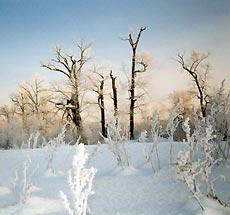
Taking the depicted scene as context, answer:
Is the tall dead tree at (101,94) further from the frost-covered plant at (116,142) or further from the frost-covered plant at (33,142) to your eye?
the frost-covered plant at (116,142)

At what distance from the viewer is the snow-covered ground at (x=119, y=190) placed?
3.09 metres

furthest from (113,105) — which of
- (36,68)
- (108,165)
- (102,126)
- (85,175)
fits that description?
(85,175)

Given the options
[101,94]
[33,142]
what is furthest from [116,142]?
[33,142]

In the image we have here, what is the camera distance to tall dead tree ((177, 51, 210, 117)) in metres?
4.89

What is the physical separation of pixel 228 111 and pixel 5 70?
3071 mm

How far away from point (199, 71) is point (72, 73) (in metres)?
3.38

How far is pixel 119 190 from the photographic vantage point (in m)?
3.74

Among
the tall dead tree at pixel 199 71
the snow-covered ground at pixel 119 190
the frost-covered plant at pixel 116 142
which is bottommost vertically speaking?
the snow-covered ground at pixel 119 190

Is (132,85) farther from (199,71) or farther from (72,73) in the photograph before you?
(199,71)

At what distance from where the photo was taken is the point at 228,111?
4383 mm

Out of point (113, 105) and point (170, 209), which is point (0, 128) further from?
point (170, 209)

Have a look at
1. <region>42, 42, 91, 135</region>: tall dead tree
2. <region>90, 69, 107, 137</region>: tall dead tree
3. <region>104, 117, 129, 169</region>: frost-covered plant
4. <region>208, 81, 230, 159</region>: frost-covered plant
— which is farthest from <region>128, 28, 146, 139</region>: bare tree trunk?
<region>208, 81, 230, 159</region>: frost-covered plant

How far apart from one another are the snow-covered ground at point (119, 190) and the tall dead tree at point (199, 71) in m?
0.81

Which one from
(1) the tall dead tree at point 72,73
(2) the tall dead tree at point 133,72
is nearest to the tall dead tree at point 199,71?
(2) the tall dead tree at point 133,72
